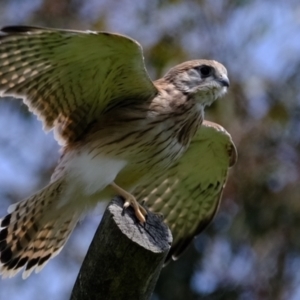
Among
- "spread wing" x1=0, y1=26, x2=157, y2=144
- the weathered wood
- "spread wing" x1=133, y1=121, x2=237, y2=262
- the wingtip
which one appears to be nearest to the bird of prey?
"spread wing" x1=0, y1=26, x2=157, y2=144

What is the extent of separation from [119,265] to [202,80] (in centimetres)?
198

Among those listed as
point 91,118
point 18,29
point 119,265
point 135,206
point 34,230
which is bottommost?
point 34,230

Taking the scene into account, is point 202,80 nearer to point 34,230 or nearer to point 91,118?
point 91,118

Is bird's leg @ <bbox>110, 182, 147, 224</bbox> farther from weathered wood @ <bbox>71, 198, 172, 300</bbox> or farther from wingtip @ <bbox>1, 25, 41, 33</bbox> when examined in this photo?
wingtip @ <bbox>1, 25, 41, 33</bbox>

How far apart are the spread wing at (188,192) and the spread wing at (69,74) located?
0.76 metres

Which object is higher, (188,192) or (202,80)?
(202,80)

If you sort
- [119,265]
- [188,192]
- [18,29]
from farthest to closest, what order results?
1. [188,192]
2. [18,29]
3. [119,265]

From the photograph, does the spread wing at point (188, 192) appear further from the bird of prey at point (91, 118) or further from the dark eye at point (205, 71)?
the dark eye at point (205, 71)

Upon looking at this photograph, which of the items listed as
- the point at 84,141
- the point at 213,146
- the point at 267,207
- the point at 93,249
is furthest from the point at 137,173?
the point at 267,207

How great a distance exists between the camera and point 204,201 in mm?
5941

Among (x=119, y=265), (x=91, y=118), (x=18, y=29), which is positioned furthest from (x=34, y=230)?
(x=119, y=265)

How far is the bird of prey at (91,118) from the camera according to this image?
4773 mm

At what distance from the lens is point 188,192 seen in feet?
19.6

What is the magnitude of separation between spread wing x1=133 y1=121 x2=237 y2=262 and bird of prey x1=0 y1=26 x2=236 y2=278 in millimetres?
280
